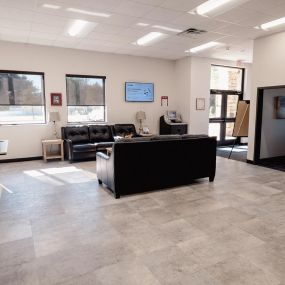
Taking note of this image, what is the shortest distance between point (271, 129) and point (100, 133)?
4.64 m

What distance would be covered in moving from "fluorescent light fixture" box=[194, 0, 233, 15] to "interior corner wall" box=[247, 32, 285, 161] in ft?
7.23

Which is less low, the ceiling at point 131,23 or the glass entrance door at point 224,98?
the ceiling at point 131,23

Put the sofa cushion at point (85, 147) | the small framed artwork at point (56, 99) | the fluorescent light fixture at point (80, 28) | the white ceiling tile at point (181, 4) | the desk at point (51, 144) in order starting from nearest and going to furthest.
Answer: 1. the white ceiling tile at point (181, 4)
2. the fluorescent light fixture at point (80, 28)
3. the sofa cushion at point (85, 147)
4. the desk at point (51, 144)
5. the small framed artwork at point (56, 99)

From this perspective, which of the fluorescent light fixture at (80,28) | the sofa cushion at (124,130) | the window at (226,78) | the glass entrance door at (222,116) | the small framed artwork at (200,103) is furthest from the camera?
the glass entrance door at (222,116)

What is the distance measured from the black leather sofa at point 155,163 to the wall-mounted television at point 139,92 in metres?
3.74

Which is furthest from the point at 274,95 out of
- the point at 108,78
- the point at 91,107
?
the point at 91,107

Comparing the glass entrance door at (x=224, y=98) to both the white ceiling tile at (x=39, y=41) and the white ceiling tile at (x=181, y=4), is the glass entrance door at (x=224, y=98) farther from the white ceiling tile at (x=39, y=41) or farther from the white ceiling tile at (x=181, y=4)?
the white ceiling tile at (x=39, y=41)

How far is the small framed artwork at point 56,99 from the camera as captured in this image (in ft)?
22.0

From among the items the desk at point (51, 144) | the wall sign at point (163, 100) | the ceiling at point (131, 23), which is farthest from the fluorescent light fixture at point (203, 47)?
the desk at point (51, 144)

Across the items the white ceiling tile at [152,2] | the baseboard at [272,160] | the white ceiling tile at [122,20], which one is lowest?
the baseboard at [272,160]

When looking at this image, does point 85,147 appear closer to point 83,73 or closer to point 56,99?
point 56,99

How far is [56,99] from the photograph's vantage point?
22.2 feet

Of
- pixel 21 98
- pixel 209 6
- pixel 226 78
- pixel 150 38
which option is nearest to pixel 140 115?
pixel 150 38

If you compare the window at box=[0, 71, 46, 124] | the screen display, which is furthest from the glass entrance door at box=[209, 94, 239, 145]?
the window at box=[0, 71, 46, 124]
